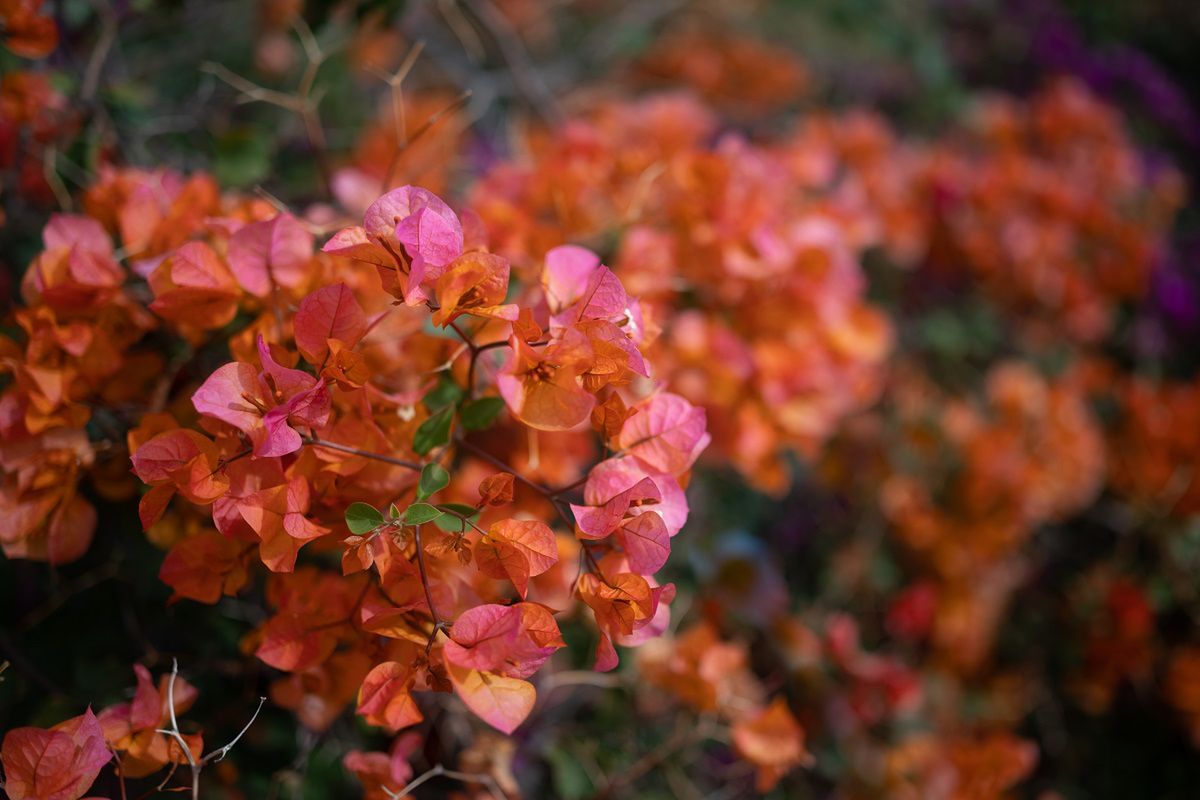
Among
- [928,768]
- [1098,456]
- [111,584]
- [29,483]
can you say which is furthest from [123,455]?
[1098,456]

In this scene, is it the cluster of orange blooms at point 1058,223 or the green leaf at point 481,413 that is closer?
the green leaf at point 481,413

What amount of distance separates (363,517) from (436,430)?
0.07 meters

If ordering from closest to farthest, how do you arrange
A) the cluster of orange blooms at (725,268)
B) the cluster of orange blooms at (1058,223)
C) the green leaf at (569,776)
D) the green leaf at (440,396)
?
the green leaf at (440,396)
the green leaf at (569,776)
the cluster of orange blooms at (725,268)
the cluster of orange blooms at (1058,223)

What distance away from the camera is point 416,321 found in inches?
22.8

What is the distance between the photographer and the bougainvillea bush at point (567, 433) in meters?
0.43

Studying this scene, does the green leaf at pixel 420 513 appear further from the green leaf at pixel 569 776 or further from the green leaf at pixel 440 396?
the green leaf at pixel 569 776

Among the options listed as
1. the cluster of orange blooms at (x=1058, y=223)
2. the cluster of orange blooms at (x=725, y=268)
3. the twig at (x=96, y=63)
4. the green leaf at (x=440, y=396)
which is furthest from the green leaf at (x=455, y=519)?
the cluster of orange blooms at (x=1058, y=223)

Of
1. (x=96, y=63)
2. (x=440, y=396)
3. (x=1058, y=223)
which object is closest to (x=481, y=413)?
(x=440, y=396)

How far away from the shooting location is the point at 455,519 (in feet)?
1.42

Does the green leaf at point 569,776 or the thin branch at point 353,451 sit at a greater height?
the thin branch at point 353,451

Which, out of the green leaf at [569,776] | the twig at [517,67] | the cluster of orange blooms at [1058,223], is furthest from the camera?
the cluster of orange blooms at [1058,223]

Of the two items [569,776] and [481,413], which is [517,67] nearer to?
[481,413]

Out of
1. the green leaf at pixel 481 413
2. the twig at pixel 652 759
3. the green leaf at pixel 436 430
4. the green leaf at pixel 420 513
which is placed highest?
the green leaf at pixel 420 513

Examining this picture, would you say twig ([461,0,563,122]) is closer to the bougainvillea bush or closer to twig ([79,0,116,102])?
the bougainvillea bush
